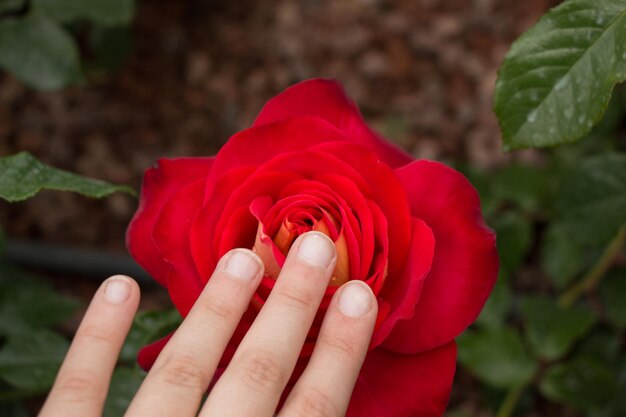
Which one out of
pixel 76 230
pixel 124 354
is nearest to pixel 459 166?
pixel 124 354

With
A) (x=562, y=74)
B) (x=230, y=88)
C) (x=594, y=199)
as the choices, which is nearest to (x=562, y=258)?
(x=594, y=199)

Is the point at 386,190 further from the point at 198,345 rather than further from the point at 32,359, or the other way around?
the point at 32,359

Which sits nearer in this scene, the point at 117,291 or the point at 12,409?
the point at 117,291

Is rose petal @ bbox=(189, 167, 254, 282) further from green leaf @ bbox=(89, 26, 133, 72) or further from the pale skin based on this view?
green leaf @ bbox=(89, 26, 133, 72)

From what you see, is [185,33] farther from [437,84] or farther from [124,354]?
[124,354]

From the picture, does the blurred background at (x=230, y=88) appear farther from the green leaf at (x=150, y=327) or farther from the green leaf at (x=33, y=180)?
the green leaf at (x=33, y=180)

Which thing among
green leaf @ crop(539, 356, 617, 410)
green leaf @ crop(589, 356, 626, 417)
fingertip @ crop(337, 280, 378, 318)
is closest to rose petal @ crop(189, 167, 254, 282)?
fingertip @ crop(337, 280, 378, 318)
